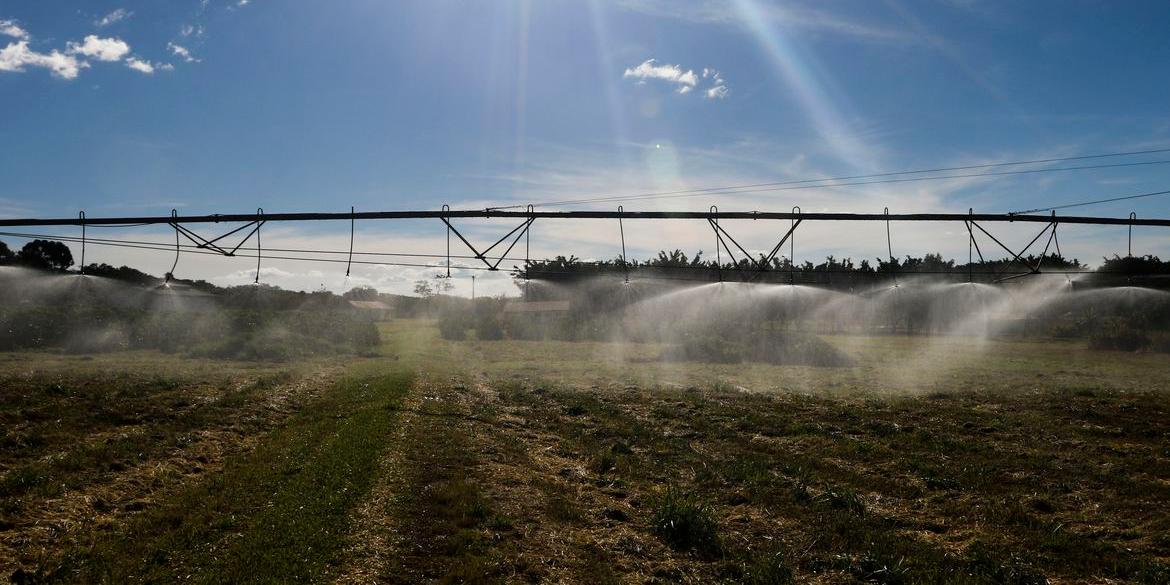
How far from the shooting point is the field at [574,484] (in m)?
9.30

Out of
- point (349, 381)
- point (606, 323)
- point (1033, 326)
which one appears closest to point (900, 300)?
point (1033, 326)

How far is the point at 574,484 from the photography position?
Answer: 13797 mm

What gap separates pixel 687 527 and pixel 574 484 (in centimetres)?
394

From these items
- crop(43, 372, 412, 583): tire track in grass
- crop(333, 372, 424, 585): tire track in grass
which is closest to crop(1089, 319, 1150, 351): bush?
crop(333, 372, 424, 585): tire track in grass

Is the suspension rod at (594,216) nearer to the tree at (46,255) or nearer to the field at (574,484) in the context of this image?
the field at (574,484)

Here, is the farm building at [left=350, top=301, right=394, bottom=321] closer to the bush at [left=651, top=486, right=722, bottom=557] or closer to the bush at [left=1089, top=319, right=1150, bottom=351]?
the bush at [left=1089, top=319, right=1150, bottom=351]

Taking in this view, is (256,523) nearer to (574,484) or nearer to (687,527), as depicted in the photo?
(574,484)

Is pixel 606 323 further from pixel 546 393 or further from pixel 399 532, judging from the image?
pixel 399 532

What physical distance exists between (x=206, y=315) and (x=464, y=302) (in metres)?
46.0

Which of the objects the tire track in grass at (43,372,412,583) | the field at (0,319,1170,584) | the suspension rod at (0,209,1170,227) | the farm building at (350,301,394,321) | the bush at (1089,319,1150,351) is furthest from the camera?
the farm building at (350,301,394,321)

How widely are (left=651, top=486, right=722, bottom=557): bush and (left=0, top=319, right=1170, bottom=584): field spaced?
4 cm

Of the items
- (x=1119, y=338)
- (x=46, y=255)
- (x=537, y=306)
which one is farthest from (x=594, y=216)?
(x=537, y=306)

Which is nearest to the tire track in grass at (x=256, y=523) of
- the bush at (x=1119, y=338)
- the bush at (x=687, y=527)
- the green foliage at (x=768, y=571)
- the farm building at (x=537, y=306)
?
the bush at (x=687, y=527)

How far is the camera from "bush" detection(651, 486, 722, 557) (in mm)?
10070
